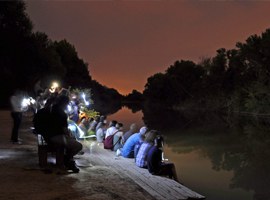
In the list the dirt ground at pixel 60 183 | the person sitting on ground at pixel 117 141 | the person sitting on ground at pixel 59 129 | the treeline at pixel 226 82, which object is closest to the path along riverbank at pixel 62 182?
the dirt ground at pixel 60 183

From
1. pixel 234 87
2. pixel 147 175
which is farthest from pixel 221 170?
pixel 234 87

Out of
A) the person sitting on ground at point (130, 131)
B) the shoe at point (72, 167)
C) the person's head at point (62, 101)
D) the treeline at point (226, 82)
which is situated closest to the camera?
the person's head at point (62, 101)

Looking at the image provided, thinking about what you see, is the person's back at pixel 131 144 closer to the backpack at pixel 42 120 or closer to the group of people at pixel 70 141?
the group of people at pixel 70 141

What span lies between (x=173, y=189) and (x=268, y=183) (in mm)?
6756

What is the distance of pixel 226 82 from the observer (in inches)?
3278

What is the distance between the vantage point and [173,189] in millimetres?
8594

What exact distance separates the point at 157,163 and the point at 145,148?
631mm

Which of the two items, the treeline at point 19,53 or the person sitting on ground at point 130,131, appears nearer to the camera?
the person sitting on ground at point 130,131

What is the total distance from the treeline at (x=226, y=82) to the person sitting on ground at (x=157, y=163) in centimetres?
5426

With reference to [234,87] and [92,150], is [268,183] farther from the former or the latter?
[234,87]

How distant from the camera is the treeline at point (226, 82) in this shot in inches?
2586

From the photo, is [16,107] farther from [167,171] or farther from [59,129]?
[167,171]

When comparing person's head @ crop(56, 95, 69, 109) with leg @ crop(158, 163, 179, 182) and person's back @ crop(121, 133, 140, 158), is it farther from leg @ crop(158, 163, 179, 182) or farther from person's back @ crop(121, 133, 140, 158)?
person's back @ crop(121, 133, 140, 158)

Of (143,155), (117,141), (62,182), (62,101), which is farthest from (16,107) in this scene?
(62,182)
